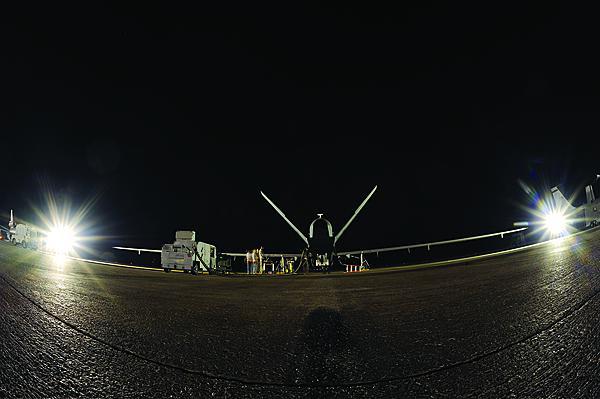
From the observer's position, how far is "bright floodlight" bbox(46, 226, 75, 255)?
3201 millimetres

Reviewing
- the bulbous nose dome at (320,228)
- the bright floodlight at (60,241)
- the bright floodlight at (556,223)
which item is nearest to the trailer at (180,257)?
the bright floodlight at (60,241)

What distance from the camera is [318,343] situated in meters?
1.42

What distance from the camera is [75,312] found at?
177 centimetres

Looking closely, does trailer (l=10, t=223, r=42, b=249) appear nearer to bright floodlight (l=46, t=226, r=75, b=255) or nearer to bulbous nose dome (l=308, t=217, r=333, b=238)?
bright floodlight (l=46, t=226, r=75, b=255)

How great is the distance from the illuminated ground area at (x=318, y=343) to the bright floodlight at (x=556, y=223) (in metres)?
0.94

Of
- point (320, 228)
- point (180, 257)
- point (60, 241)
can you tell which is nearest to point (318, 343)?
point (60, 241)

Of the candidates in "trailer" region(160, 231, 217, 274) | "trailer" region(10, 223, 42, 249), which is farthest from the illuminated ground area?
"trailer" region(160, 231, 217, 274)

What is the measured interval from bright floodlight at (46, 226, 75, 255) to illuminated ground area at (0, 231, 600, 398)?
1.00 metres

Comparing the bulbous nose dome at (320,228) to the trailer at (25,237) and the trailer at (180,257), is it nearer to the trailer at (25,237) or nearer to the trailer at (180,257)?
the trailer at (180,257)

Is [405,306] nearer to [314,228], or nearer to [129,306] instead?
[129,306]

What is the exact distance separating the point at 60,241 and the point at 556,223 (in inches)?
248

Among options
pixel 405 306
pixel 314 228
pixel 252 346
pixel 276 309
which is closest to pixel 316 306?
pixel 276 309

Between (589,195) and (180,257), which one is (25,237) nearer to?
(180,257)

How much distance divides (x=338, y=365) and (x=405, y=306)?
3.60 feet
